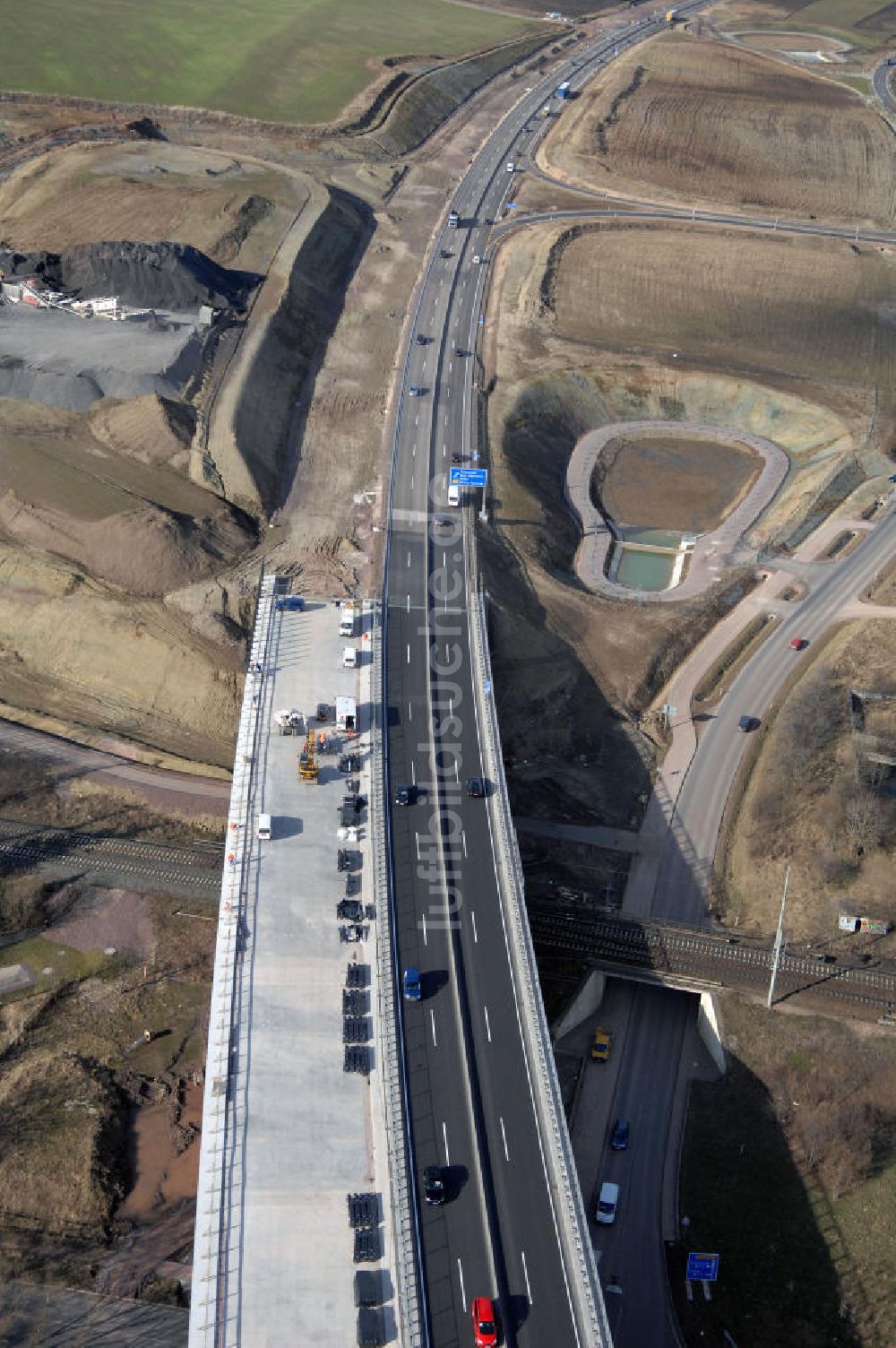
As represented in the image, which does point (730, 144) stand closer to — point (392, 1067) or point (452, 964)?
point (452, 964)

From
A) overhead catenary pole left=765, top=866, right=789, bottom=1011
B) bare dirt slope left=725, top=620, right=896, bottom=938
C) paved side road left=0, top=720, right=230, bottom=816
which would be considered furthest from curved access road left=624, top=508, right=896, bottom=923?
paved side road left=0, top=720, right=230, bottom=816

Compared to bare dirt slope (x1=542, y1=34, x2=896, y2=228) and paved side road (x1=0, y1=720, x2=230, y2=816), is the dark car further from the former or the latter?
bare dirt slope (x1=542, y1=34, x2=896, y2=228)

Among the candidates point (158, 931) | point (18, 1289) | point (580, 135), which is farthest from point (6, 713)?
point (580, 135)

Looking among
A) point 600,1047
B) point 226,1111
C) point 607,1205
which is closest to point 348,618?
point 600,1047

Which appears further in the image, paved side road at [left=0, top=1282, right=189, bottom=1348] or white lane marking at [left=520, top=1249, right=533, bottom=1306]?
paved side road at [left=0, top=1282, right=189, bottom=1348]

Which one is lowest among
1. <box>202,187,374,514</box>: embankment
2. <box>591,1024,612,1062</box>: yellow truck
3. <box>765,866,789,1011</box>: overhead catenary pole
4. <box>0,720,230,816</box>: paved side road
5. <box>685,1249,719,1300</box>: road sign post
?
<box>685,1249,719,1300</box>: road sign post

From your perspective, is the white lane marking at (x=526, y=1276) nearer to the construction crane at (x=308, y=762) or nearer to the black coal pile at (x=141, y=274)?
the construction crane at (x=308, y=762)

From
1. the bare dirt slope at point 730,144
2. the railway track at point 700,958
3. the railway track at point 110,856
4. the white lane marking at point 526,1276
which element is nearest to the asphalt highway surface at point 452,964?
the white lane marking at point 526,1276
